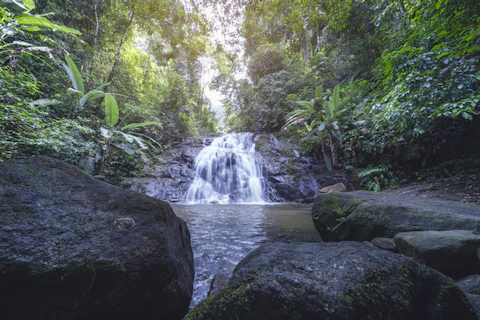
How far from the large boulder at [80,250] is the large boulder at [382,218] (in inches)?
79.7

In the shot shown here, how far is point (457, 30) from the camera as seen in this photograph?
3.68m

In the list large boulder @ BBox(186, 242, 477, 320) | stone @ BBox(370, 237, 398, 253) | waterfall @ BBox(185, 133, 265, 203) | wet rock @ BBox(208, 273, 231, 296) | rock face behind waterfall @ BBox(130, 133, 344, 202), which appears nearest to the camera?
large boulder @ BBox(186, 242, 477, 320)

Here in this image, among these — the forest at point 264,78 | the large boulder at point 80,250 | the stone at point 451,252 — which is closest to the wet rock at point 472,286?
the stone at point 451,252

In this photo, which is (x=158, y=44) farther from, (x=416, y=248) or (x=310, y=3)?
(x=416, y=248)

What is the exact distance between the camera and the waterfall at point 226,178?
8.26m

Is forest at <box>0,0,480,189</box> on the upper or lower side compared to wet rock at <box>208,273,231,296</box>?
upper

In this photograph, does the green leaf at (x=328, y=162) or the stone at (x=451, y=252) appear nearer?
the stone at (x=451, y=252)

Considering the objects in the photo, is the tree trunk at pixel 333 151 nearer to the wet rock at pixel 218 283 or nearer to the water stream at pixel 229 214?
the water stream at pixel 229 214

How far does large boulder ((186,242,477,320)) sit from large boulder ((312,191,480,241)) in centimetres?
130

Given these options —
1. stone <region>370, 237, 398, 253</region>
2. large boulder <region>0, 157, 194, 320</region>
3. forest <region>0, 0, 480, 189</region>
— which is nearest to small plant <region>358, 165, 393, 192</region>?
forest <region>0, 0, 480, 189</region>

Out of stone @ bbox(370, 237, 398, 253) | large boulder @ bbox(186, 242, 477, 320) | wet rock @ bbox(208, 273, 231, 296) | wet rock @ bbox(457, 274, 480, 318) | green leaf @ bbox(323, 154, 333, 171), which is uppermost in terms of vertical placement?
green leaf @ bbox(323, 154, 333, 171)

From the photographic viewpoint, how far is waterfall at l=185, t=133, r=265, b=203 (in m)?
8.26

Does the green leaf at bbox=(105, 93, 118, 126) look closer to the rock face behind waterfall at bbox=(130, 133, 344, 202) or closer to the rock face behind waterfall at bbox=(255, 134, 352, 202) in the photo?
the rock face behind waterfall at bbox=(130, 133, 344, 202)

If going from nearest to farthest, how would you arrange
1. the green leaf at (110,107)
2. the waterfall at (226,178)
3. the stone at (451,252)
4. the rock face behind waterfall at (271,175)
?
the stone at (451,252) < the green leaf at (110,107) < the rock face behind waterfall at (271,175) < the waterfall at (226,178)
